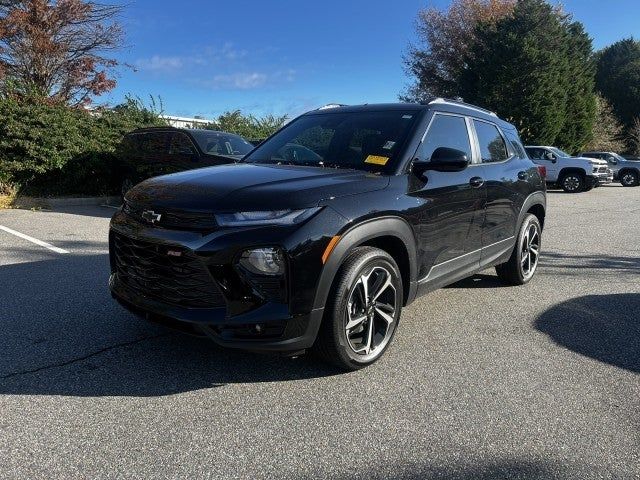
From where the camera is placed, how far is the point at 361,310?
345cm

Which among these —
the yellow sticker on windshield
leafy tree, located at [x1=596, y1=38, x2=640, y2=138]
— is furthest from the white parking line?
leafy tree, located at [x1=596, y1=38, x2=640, y2=138]

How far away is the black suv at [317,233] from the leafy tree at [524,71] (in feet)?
94.7

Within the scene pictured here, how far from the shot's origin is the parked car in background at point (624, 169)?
1118 inches

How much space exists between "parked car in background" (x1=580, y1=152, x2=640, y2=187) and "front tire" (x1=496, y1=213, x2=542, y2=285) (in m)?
25.7

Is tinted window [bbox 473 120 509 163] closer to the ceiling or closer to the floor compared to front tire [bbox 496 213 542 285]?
closer to the ceiling

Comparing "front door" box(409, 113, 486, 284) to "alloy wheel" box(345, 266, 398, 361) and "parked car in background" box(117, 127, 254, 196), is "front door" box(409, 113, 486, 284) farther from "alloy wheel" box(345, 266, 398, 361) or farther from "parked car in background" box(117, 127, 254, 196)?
"parked car in background" box(117, 127, 254, 196)

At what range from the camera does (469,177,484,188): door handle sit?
445cm

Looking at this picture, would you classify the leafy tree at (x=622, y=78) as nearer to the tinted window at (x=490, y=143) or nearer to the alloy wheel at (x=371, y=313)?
the tinted window at (x=490, y=143)

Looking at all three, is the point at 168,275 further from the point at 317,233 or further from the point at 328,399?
the point at 328,399

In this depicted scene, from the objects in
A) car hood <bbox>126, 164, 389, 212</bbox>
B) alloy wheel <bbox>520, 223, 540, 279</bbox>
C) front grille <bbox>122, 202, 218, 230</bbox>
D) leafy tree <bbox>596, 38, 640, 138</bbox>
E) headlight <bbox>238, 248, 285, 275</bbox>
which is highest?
leafy tree <bbox>596, 38, 640, 138</bbox>

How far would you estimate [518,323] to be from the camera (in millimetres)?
4543

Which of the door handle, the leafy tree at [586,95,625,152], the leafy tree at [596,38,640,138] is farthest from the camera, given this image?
the leafy tree at [596,38,640,138]

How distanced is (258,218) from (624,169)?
101 feet

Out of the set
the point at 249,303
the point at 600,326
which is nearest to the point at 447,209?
the point at 600,326
